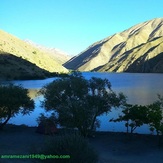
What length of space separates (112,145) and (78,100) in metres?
5.89

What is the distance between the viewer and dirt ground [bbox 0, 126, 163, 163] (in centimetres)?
2389

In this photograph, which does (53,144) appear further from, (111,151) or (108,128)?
(108,128)

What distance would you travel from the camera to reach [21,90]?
35938 millimetres

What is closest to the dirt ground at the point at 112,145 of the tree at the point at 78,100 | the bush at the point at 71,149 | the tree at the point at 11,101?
the tree at the point at 11,101

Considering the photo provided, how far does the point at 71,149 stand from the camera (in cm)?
1342

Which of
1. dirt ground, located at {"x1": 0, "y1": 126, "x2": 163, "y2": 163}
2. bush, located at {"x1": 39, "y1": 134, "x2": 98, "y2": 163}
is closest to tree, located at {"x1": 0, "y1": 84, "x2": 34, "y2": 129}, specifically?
dirt ground, located at {"x1": 0, "y1": 126, "x2": 163, "y2": 163}

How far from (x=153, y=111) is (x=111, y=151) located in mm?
5971

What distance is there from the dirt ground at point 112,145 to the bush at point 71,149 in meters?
7.54

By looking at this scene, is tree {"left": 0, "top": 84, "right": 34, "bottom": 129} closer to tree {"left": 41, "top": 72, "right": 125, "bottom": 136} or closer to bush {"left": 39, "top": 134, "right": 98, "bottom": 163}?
tree {"left": 41, "top": 72, "right": 125, "bottom": 136}

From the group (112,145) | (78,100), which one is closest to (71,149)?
(112,145)

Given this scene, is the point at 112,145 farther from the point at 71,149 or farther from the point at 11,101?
the point at 71,149

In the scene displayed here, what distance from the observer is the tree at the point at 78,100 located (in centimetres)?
3030

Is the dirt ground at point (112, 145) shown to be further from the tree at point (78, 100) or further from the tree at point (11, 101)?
the tree at point (78, 100)

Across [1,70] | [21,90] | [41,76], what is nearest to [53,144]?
[21,90]
